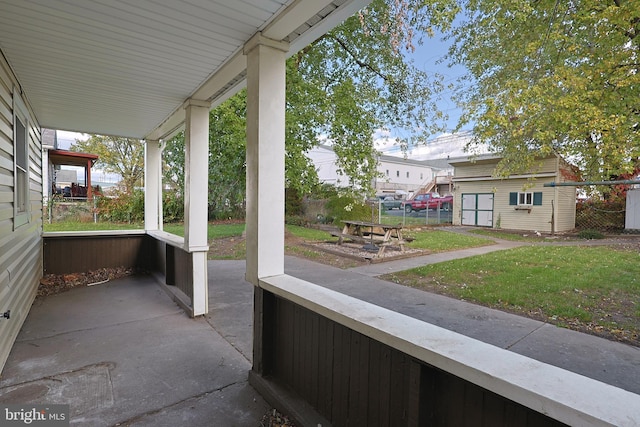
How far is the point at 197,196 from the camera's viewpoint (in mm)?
3838

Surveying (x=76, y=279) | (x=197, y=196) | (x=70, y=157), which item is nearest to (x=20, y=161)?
(x=197, y=196)

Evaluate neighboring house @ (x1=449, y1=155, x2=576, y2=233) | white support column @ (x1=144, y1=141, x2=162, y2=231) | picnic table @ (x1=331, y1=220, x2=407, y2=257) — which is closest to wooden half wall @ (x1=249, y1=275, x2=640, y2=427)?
white support column @ (x1=144, y1=141, x2=162, y2=231)

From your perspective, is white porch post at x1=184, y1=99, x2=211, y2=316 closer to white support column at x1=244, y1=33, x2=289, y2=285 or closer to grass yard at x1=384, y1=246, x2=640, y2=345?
white support column at x1=244, y1=33, x2=289, y2=285

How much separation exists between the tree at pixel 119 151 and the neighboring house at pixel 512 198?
16.9 m

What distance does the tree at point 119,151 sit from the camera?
18.3 m

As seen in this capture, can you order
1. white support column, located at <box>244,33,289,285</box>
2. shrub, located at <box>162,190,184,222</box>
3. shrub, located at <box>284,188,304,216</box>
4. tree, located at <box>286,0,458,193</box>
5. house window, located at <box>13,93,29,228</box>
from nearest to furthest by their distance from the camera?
1. white support column, located at <box>244,33,289,285</box>
2. house window, located at <box>13,93,29,228</box>
3. tree, located at <box>286,0,458,193</box>
4. shrub, located at <box>162,190,184,222</box>
5. shrub, located at <box>284,188,304,216</box>

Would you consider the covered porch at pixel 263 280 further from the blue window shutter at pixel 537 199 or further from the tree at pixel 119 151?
the tree at pixel 119 151

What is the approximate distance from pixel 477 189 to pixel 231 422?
585 inches

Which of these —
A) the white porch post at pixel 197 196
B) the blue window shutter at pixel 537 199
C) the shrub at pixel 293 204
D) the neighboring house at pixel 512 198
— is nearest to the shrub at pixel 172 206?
the shrub at pixel 293 204

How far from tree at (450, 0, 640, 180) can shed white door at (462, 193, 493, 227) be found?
841 centimetres

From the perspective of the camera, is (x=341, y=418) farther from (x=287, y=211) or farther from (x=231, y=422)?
(x=287, y=211)

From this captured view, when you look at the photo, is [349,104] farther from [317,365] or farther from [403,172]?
[403,172]

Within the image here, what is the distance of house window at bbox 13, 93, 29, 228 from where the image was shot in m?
3.29

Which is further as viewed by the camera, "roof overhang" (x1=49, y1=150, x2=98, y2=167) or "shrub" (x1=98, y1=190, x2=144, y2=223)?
"shrub" (x1=98, y1=190, x2=144, y2=223)
